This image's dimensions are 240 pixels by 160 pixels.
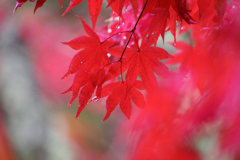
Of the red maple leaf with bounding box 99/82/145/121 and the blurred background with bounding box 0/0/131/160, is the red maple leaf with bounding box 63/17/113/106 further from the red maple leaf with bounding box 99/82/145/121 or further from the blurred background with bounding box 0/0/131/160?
the blurred background with bounding box 0/0/131/160

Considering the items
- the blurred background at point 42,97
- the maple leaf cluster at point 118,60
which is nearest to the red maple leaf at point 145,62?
the maple leaf cluster at point 118,60

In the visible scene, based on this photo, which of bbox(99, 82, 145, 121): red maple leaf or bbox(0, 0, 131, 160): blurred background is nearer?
bbox(99, 82, 145, 121): red maple leaf

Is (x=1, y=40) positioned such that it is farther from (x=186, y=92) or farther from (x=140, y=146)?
(x=186, y=92)

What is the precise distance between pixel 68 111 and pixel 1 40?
1521mm

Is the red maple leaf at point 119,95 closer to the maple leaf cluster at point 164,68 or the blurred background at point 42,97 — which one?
the maple leaf cluster at point 164,68

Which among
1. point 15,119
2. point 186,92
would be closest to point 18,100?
point 15,119

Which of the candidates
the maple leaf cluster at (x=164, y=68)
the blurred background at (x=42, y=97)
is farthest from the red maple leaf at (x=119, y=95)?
the blurred background at (x=42, y=97)

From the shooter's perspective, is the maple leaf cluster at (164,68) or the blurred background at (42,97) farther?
the blurred background at (42,97)

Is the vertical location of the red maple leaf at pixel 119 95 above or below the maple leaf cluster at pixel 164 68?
below

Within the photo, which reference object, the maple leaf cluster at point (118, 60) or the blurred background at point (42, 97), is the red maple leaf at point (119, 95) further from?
the blurred background at point (42, 97)

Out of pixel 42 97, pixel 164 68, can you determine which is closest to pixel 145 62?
pixel 164 68

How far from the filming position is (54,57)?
3.05 metres

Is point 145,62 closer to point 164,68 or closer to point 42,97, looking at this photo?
point 164,68

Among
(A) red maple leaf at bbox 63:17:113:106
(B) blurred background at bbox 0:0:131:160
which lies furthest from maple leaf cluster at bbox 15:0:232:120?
(B) blurred background at bbox 0:0:131:160
